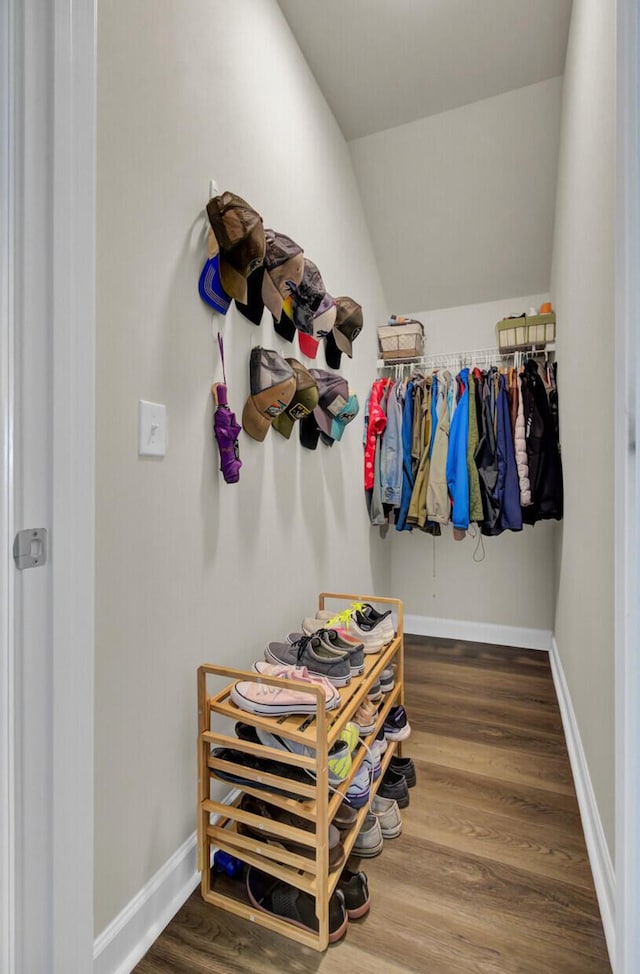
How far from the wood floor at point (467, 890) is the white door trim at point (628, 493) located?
462 millimetres

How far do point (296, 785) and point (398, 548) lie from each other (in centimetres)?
234

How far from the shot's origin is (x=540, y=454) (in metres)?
2.38

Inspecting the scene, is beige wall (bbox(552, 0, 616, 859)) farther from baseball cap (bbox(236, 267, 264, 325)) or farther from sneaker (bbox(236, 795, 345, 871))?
baseball cap (bbox(236, 267, 264, 325))

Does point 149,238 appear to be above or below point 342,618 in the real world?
above

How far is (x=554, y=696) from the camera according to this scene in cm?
224

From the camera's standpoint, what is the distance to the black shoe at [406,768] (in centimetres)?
158

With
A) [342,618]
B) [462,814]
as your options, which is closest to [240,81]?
[342,618]

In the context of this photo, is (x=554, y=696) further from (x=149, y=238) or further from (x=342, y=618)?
(x=149, y=238)

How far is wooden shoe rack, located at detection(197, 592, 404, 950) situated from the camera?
3.30 ft

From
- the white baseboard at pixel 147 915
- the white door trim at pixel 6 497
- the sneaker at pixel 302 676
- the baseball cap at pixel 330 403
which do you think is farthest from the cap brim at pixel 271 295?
the white baseboard at pixel 147 915

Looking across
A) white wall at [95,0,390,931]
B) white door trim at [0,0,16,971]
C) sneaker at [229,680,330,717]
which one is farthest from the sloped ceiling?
sneaker at [229,680,330,717]

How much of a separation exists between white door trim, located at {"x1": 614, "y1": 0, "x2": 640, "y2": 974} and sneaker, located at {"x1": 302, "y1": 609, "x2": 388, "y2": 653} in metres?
0.92

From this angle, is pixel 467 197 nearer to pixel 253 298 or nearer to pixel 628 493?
pixel 253 298

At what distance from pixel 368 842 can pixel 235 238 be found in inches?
66.2
